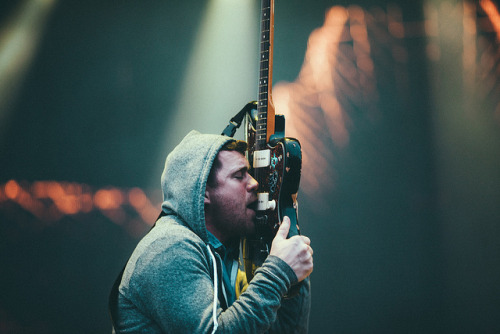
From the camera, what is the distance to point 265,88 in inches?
48.3

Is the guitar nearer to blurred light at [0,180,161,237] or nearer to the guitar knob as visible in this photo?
the guitar knob

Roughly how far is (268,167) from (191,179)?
0.26 m

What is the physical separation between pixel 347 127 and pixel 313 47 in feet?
1.88

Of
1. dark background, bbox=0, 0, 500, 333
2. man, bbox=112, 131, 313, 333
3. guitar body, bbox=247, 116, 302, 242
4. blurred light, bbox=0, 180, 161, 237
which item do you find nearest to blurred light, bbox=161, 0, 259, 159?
dark background, bbox=0, 0, 500, 333

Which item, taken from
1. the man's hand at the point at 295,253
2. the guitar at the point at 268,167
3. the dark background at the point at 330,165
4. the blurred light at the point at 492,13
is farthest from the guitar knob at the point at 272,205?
the blurred light at the point at 492,13

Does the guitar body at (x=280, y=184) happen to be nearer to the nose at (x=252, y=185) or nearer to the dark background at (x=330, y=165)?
the nose at (x=252, y=185)

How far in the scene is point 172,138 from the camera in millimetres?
2201

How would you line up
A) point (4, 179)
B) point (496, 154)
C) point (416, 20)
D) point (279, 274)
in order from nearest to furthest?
point (279, 274) → point (4, 179) → point (496, 154) → point (416, 20)

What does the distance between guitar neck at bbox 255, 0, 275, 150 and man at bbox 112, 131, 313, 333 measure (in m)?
0.11

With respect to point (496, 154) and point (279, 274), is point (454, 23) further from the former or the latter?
point (279, 274)

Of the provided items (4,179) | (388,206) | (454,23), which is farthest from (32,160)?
(454,23)

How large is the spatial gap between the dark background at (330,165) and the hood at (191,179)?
1.05 m

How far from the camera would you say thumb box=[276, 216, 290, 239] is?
1014 millimetres

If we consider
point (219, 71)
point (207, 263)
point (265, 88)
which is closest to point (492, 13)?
point (219, 71)
